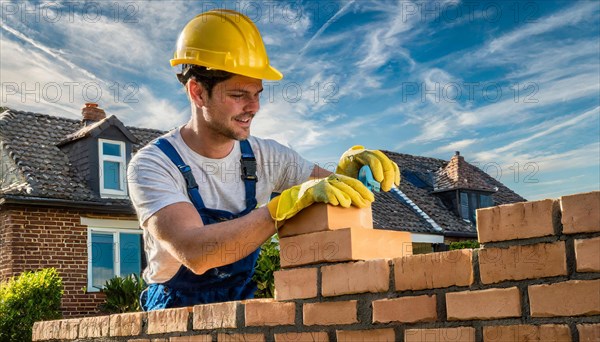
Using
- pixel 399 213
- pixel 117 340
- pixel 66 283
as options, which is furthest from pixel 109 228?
pixel 117 340

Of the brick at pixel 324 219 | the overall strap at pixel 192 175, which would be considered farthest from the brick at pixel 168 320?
the brick at pixel 324 219

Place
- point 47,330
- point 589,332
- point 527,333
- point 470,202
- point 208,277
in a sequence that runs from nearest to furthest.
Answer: point 589,332 < point 527,333 < point 208,277 < point 47,330 < point 470,202

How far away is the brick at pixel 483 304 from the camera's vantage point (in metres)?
2.33

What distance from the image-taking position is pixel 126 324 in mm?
3643

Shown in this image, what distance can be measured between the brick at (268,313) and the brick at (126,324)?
31.2 inches

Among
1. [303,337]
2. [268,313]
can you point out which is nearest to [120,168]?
[268,313]

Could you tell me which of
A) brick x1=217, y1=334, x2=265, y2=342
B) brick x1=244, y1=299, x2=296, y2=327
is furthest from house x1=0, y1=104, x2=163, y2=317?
brick x1=244, y1=299, x2=296, y2=327

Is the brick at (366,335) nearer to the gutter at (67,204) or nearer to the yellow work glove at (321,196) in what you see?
the yellow work glove at (321,196)

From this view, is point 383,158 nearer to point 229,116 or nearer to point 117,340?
point 229,116

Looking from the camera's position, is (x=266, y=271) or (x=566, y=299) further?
(x=266, y=271)

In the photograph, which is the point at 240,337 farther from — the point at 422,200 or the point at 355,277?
the point at 422,200

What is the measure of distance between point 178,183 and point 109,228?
13241 millimetres

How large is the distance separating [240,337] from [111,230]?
44.8ft

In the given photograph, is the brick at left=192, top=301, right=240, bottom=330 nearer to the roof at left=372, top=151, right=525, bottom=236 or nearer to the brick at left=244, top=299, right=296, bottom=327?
the brick at left=244, top=299, right=296, bottom=327
